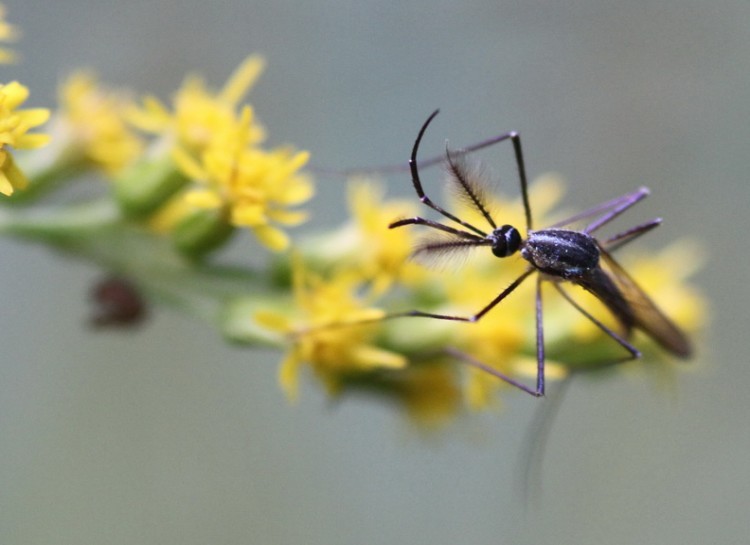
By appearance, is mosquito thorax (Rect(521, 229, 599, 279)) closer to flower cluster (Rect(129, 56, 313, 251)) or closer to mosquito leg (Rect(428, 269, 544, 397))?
mosquito leg (Rect(428, 269, 544, 397))

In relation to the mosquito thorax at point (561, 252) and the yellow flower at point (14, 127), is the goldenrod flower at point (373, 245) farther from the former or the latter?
the yellow flower at point (14, 127)

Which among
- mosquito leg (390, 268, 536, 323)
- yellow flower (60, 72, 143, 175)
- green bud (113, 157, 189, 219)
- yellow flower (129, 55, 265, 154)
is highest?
yellow flower (60, 72, 143, 175)

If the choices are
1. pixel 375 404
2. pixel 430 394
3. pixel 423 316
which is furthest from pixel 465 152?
pixel 375 404

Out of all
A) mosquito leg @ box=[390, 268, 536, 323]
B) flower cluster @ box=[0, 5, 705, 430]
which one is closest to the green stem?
flower cluster @ box=[0, 5, 705, 430]

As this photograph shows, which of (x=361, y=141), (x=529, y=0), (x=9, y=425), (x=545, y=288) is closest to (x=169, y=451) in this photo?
(x=9, y=425)

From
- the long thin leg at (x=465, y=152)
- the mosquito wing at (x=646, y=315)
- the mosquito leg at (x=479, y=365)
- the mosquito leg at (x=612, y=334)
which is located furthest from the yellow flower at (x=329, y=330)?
the mosquito wing at (x=646, y=315)

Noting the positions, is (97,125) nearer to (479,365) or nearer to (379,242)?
(379,242)
